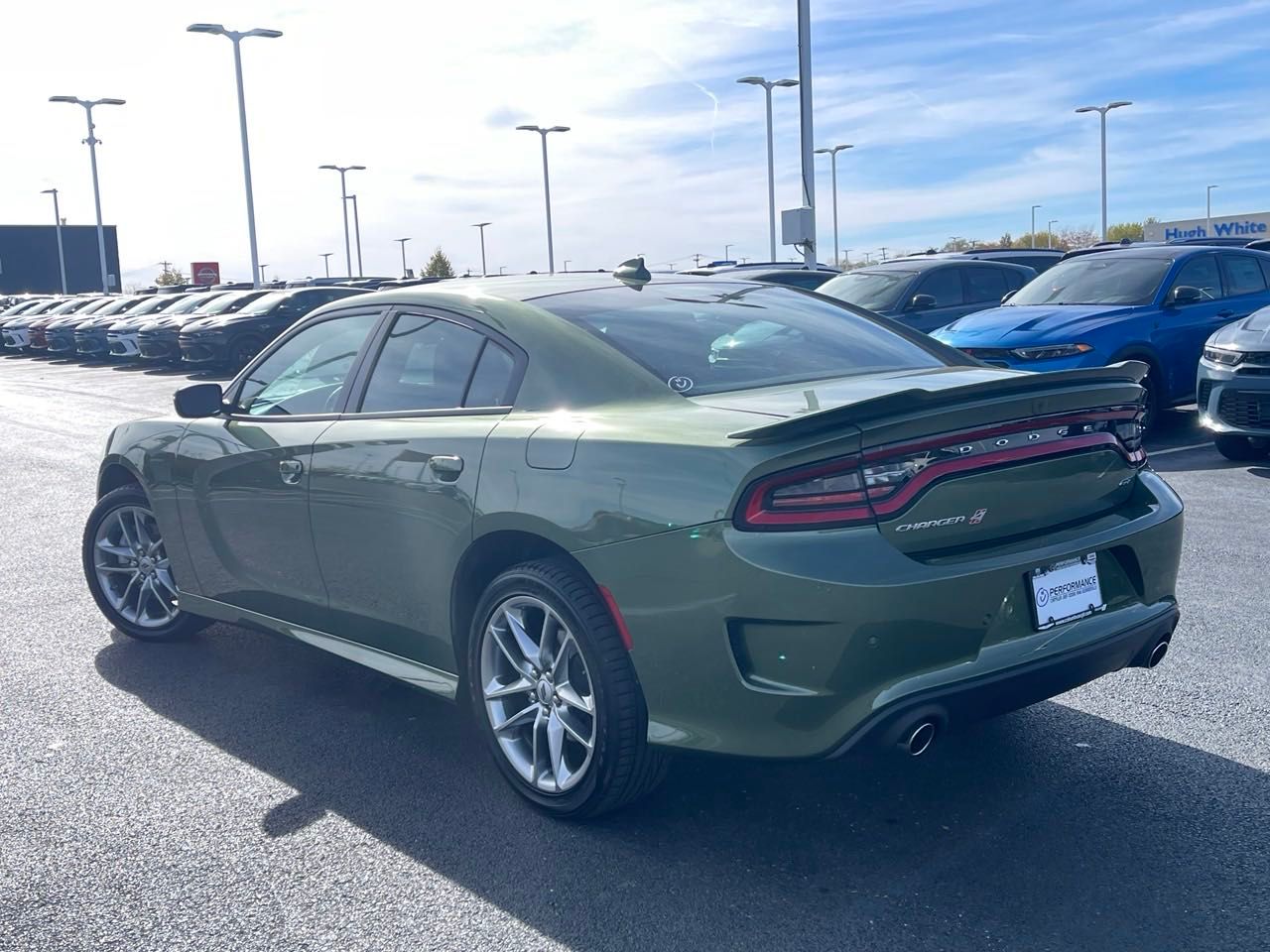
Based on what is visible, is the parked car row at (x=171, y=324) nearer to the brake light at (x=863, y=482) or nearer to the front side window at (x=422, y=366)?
the front side window at (x=422, y=366)

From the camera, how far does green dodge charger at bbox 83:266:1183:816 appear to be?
10.3 feet

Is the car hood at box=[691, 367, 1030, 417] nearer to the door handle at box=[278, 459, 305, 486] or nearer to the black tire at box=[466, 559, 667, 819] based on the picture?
the black tire at box=[466, 559, 667, 819]

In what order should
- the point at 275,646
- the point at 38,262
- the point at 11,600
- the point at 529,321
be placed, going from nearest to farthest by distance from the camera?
the point at 529,321
the point at 275,646
the point at 11,600
the point at 38,262

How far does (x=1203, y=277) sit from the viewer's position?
12.0 metres

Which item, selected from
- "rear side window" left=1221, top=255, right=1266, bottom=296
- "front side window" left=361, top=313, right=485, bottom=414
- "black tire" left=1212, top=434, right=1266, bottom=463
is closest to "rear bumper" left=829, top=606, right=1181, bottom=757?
"front side window" left=361, top=313, right=485, bottom=414

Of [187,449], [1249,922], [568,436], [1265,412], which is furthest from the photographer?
[1265,412]

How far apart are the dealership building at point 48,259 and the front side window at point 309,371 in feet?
310

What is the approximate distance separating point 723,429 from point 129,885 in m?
1.93

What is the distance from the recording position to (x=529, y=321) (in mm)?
4016

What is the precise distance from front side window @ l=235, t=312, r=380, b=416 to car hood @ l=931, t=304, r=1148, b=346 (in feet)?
23.0

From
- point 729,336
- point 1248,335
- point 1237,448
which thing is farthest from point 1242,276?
point 729,336

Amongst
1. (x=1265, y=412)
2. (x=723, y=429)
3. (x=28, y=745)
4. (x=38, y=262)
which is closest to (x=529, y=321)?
(x=723, y=429)

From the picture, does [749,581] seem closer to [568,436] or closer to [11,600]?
[568,436]

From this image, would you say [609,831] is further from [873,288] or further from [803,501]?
[873,288]
